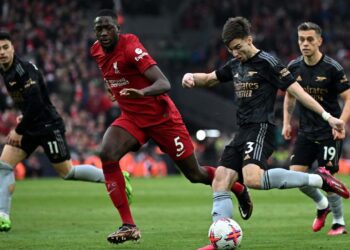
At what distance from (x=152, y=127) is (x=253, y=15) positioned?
27.3 metres

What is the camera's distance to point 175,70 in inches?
1334

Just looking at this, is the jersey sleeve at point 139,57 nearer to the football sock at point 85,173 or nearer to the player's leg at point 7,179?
the player's leg at point 7,179

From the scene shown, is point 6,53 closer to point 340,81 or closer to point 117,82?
point 117,82

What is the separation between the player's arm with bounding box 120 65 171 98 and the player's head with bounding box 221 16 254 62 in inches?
30.0

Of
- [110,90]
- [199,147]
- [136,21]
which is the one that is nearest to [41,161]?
[199,147]

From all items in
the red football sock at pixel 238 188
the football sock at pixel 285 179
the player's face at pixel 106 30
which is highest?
the player's face at pixel 106 30

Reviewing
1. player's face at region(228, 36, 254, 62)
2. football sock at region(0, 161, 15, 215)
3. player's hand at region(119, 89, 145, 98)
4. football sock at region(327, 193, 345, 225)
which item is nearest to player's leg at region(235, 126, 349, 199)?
player's face at region(228, 36, 254, 62)

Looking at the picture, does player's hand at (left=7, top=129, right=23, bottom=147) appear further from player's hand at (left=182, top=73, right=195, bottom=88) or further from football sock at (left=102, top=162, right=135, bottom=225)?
player's hand at (left=182, top=73, right=195, bottom=88)

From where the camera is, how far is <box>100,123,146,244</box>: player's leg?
10.1m

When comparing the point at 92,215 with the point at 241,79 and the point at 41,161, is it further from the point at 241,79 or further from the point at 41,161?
the point at 41,161

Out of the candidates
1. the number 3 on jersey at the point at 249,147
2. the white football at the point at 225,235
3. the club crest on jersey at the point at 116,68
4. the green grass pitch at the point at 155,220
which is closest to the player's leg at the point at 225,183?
the number 3 on jersey at the point at 249,147

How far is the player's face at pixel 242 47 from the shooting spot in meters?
9.67

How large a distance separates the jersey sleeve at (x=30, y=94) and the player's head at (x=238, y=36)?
3.24 m

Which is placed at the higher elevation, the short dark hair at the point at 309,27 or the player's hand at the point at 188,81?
the short dark hair at the point at 309,27
